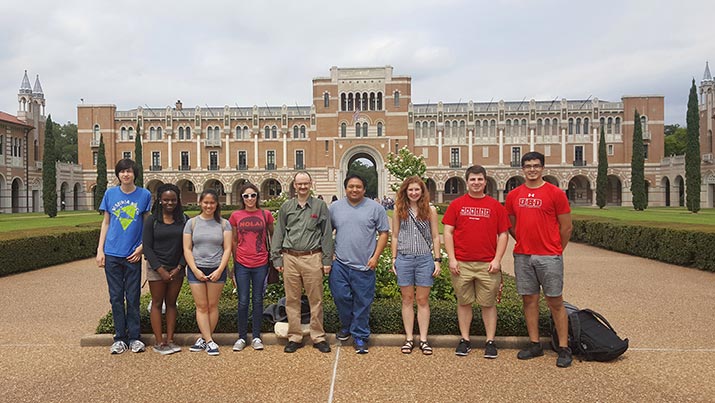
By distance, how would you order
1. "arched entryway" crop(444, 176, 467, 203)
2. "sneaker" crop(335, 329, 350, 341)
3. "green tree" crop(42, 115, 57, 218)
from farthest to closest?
"arched entryway" crop(444, 176, 467, 203), "green tree" crop(42, 115, 57, 218), "sneaker" crop(335, 329, 350, 341)

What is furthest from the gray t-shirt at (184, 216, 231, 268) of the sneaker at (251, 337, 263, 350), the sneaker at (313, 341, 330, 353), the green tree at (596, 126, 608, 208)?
the green tree at (596, 126, 608, 208)

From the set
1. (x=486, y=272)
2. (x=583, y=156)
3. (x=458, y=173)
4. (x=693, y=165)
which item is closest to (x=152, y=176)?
(x=458, y=173)

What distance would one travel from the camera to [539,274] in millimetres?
5023

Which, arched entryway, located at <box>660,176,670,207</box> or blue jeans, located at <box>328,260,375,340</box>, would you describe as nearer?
blue jeans, located at <box>328,260,375,340</box>

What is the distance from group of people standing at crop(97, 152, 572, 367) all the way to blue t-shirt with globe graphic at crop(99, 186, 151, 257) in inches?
0.4

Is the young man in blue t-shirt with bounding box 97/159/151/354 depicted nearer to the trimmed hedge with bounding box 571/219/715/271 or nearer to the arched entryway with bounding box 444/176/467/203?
the trimmed hedge with bounding box 571/219/715/271

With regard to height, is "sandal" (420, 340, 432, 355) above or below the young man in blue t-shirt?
below

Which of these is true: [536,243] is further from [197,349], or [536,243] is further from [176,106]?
[176,106]

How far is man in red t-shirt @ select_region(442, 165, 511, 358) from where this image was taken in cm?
511

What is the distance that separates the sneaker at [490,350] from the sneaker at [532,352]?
25cm

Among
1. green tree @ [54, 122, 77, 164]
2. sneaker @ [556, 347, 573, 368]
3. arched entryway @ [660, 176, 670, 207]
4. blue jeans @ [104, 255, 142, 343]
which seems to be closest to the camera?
sneaker @ [556, 347, 573, 368]

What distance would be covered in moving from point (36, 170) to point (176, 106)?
15296 mm

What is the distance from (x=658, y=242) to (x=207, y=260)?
42.1 ft

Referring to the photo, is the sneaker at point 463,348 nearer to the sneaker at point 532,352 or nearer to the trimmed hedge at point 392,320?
the trimmed hedge at point 392,320
